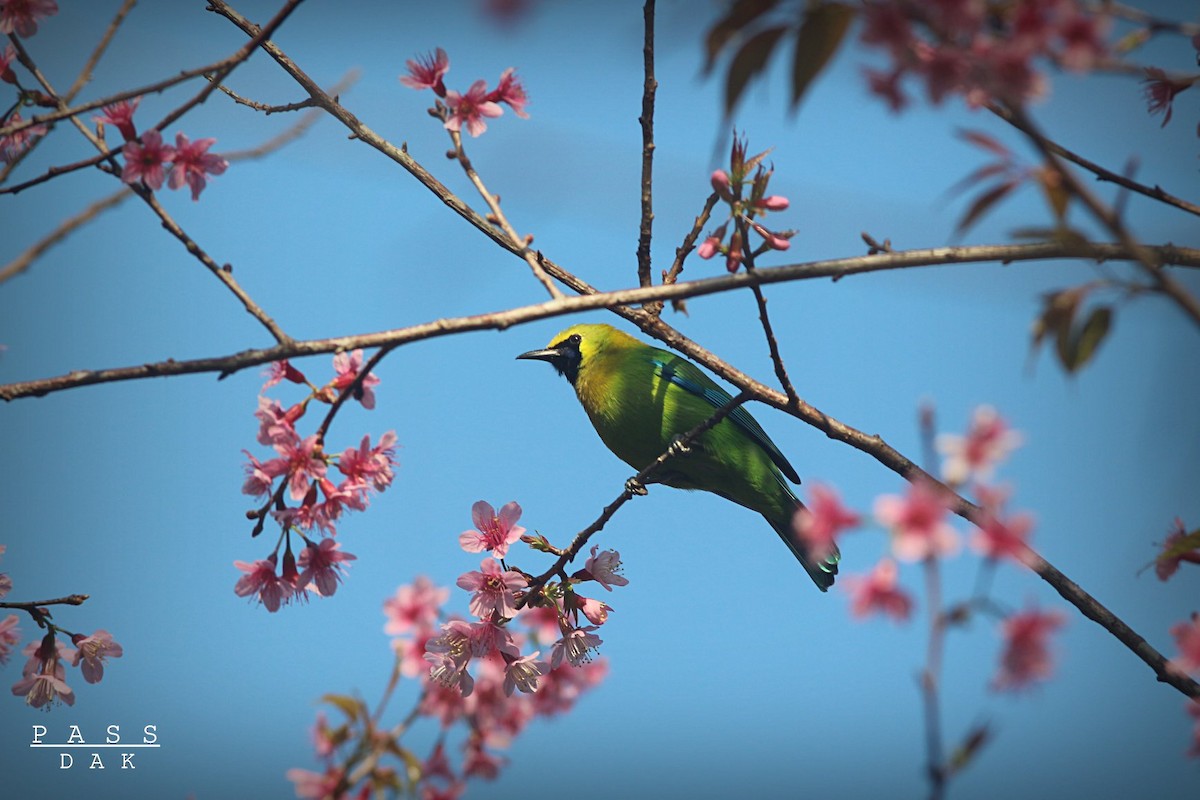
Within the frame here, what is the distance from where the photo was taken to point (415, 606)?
4.51 meters

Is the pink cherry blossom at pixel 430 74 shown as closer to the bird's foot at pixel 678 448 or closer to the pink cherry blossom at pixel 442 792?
the bird's foot at pixel 678 448

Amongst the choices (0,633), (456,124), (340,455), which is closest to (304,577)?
(340,455)

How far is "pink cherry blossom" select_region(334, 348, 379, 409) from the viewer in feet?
9.59

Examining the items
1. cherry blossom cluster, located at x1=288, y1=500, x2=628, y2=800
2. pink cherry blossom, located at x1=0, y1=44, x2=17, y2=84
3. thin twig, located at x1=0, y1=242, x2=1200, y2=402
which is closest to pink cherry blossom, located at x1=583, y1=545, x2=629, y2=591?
cherry blossom cluster, located at x1=288, y1=500, x2=628, y2=800

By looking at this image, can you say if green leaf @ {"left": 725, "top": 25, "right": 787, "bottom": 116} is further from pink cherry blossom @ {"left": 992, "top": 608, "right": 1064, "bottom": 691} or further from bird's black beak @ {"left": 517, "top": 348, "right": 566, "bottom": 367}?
bird's black beak @ {"left": 517, "top": 348, "right": 566, "bottom": 367}

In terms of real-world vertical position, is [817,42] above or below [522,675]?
above

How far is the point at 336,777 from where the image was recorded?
4121 millimetres

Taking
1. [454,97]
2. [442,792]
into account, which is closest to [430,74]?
[454,97]

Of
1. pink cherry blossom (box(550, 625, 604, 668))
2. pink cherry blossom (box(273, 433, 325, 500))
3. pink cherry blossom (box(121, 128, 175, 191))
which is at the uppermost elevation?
pink cherry blossom (box(121, 128, 175, 191))

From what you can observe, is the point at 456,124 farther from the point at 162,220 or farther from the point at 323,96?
the point at 162,220

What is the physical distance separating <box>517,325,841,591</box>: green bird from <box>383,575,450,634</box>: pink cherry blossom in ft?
3.89

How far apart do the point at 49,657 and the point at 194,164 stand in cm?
151

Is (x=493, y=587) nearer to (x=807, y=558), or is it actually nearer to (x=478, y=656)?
(x=478, y=656)

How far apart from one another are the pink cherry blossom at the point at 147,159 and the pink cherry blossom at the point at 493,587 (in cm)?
148
